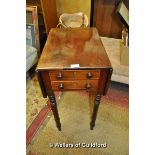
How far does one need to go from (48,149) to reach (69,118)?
26cm

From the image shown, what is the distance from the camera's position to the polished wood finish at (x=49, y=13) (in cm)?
149

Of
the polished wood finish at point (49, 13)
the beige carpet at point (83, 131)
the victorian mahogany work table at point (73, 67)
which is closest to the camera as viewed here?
the victorian mahogany work table at point (73, 67)

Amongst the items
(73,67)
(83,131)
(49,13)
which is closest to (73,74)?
(73,67)

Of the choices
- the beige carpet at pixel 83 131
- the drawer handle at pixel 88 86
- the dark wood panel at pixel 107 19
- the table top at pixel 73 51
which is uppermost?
the dark wood panel at pixel 107 19

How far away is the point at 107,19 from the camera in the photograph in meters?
1.61

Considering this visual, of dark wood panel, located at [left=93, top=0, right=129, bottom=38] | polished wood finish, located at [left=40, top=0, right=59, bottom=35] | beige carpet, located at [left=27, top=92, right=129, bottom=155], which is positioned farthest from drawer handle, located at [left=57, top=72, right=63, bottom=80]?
dark wood panel, located at [left=93, top=0, right=129, bottom=38]

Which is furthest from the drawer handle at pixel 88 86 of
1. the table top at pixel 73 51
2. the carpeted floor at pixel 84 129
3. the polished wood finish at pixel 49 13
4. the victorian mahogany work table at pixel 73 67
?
the polished wood finish at pixel 49 13

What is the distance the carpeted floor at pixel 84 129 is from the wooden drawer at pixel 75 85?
1.40 ft

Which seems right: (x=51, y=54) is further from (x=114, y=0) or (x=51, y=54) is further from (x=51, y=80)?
(x=114, y=0)

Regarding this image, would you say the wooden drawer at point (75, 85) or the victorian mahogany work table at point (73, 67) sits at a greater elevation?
the victorian mahogany work table at point (73, 67)

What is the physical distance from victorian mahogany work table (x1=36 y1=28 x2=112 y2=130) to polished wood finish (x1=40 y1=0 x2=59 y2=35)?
60 cm

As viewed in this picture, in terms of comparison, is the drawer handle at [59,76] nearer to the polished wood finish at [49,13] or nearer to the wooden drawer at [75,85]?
the wooden drawer at [75,85]

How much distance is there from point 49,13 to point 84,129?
3.34 ft

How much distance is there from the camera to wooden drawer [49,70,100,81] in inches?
32.9
